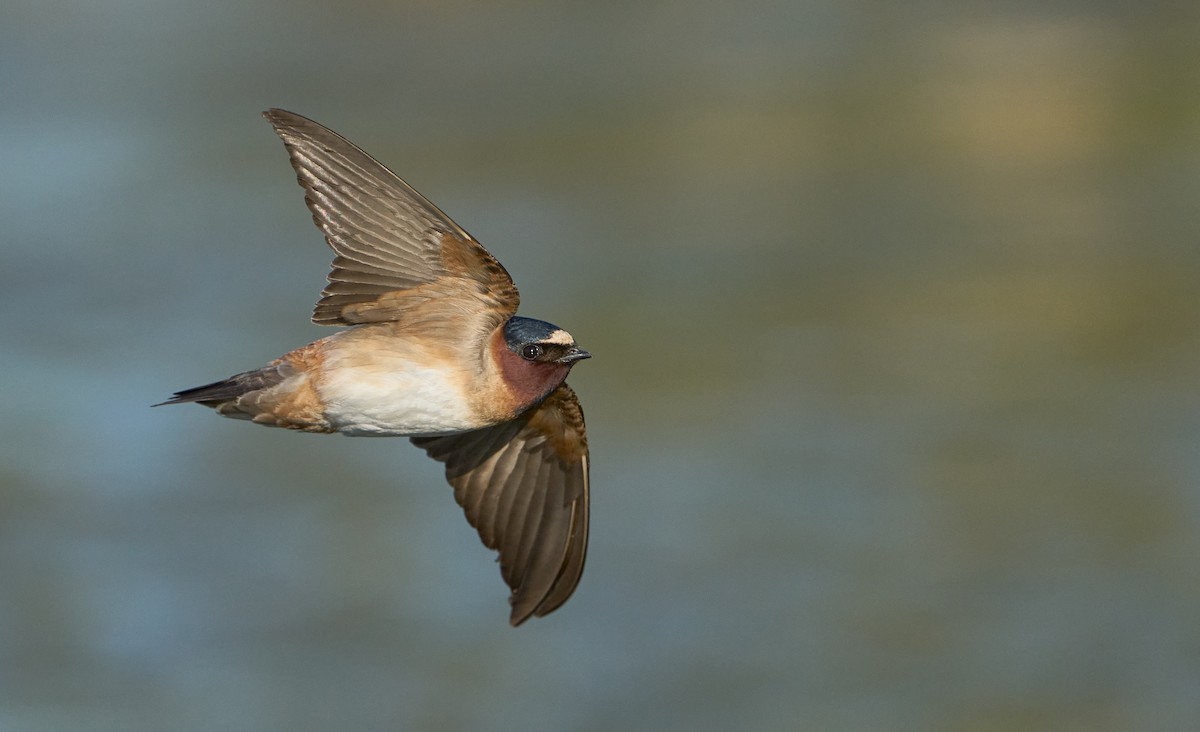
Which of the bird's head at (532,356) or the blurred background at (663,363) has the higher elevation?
the bird's head at (532,356)

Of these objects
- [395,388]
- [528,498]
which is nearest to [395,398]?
[395,388]

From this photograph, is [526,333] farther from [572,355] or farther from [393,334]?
[393,334]

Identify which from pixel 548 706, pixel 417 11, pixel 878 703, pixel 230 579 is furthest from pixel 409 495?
pixel 417 11

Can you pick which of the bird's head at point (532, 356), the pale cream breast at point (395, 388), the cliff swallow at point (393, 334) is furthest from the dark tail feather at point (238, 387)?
the bird's head at point (532, 356)

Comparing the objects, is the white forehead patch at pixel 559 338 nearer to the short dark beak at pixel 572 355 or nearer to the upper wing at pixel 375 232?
the short dark beak at pixel 572 355

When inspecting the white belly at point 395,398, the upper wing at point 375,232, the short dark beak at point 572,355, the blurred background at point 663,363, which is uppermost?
the upper wing at point 375,232

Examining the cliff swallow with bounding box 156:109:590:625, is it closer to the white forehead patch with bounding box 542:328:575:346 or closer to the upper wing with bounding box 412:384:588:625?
the white forehead patch with bounding box 542:328:575:346

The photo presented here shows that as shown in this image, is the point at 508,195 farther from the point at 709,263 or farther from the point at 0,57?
the point at 0,57
